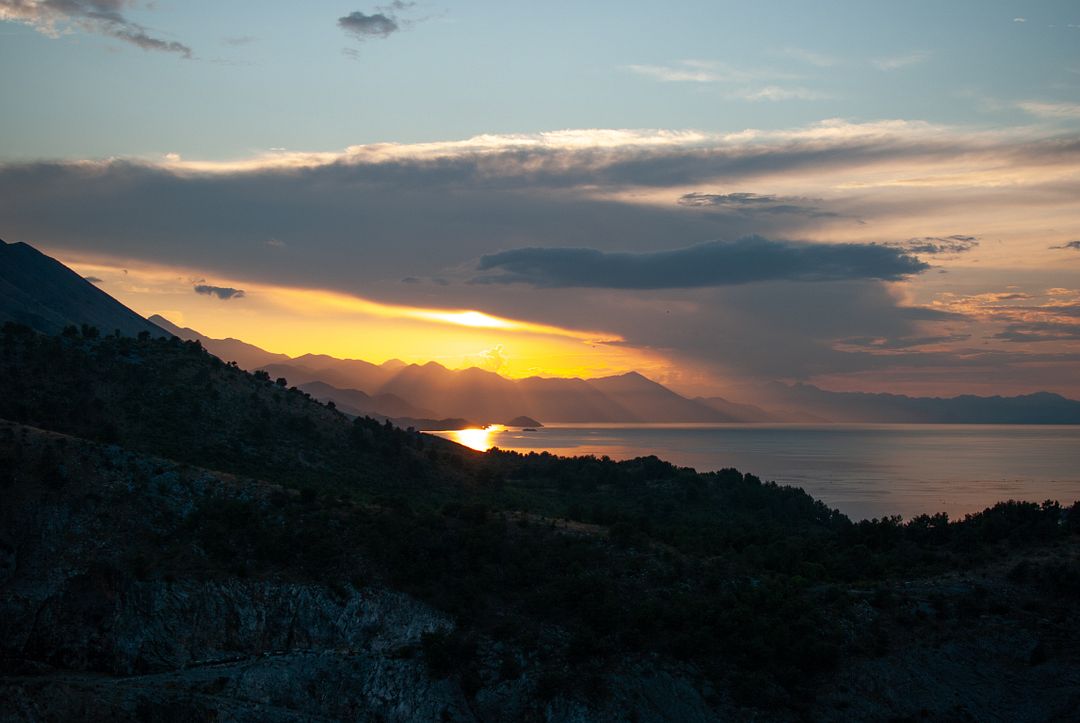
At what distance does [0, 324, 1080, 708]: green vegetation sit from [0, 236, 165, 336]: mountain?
3242 inches

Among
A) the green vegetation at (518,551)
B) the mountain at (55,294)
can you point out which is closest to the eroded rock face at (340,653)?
the green vegetation at (518,551)

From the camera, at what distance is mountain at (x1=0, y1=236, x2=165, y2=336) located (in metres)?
140

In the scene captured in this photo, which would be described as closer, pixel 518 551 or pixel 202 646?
pixel 202 646

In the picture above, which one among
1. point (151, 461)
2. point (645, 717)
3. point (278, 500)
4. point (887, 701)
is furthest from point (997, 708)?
point (151, 461)

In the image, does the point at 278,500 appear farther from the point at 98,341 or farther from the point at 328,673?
the point at 98,341

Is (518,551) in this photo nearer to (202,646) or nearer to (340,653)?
(340,653)

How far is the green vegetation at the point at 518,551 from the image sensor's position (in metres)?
34.9

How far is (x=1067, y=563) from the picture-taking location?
3922 centimetres

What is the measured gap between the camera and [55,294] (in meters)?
168

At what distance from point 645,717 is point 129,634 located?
68.2 ft

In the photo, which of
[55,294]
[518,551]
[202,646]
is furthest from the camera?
[55,294]

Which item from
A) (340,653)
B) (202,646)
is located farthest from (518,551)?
(202,646)

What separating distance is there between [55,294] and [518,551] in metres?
159

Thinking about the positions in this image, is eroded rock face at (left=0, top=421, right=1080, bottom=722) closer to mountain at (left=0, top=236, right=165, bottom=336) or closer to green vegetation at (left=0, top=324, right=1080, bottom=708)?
green vegetation at (left=0, top=324, right=1080, bottom=708)
